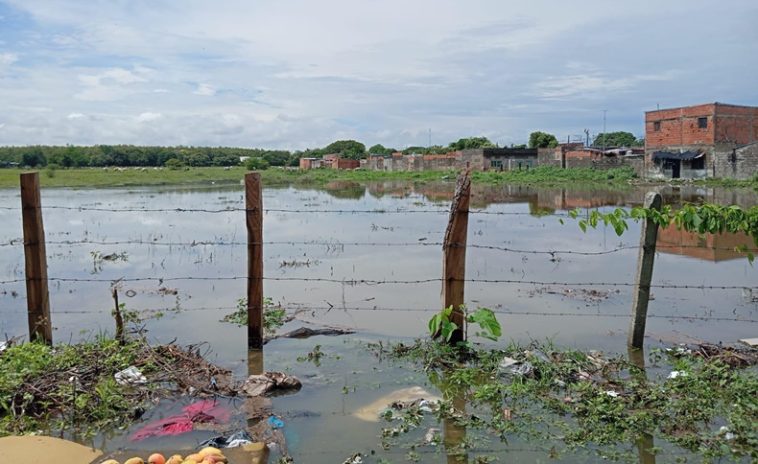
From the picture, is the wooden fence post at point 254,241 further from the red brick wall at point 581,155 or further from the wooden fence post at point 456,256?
the red brick wall at point 581,155

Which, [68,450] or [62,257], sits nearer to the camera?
[68,450]

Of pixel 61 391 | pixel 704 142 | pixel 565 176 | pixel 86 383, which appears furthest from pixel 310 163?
pixel 61 391

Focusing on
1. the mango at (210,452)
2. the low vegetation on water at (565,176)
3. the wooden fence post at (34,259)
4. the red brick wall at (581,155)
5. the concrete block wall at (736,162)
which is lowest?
the mango at (210,452)

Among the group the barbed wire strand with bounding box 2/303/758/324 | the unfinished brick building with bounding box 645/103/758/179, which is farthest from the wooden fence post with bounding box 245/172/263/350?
the unfinished brick building with bounding box 645/103/758/179

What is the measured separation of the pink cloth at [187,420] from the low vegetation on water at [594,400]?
1.32m

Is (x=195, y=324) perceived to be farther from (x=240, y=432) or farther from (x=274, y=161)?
(x=274, y=161)

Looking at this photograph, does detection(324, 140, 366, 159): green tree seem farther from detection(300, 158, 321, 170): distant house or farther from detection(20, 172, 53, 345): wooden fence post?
detection(20, 172, 53, 345): wooden fence post

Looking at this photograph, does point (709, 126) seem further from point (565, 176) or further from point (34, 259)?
point (34, 259)

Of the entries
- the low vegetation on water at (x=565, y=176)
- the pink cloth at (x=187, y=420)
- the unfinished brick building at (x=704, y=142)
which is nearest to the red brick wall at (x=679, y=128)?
the unfinished brick building at (x=704, y=142)

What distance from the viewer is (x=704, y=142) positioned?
46.3 metres

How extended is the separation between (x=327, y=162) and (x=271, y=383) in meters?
86.8

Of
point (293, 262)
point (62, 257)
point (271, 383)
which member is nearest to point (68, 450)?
point (271, 383)

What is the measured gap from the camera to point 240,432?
4344 mm

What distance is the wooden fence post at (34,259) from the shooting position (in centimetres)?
613
